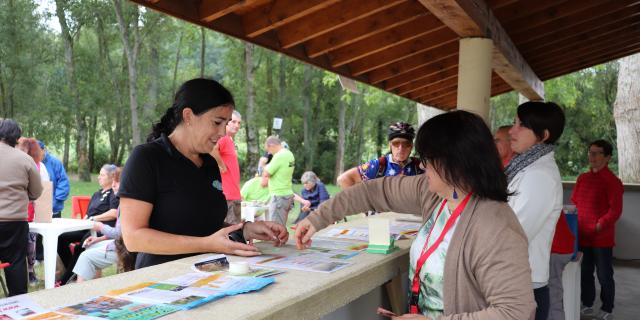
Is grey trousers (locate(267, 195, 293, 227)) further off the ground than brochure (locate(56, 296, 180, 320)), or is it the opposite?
brochure (locate(56, 296, 180, 320))

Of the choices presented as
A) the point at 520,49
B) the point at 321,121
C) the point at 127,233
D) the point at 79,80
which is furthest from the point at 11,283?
the point at 321,121

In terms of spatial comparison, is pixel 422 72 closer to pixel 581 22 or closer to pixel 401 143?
pixel 581 22

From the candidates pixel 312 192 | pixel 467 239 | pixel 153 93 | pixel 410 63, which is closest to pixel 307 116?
pixel 153 93

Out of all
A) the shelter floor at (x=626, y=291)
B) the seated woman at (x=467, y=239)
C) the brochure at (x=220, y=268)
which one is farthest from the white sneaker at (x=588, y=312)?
the brochure at (x=220, y=268)

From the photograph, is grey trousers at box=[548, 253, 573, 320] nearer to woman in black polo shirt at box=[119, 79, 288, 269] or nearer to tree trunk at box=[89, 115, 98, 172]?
woman in black polo shirt at box=[119, 79, 288, 269]

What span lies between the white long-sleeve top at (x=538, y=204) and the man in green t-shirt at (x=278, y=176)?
19.9ft

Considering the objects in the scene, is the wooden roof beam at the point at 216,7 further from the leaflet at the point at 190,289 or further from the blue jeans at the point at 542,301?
the blue jeans at the point at 542,301

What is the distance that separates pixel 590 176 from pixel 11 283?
16.9 feet

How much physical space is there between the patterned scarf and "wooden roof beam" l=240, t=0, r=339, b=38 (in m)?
1.74

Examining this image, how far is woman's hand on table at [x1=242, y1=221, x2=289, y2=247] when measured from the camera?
2277 mm

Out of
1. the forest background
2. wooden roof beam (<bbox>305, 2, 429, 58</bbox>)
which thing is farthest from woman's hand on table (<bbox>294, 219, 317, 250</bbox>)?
the forest background

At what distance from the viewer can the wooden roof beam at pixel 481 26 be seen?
132 inches

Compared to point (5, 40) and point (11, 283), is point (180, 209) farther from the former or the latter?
point (5, 40)

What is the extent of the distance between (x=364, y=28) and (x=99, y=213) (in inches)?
134
